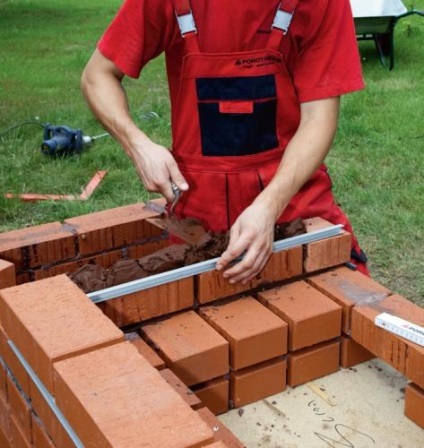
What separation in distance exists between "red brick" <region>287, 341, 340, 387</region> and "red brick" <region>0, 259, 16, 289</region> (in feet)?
2.92

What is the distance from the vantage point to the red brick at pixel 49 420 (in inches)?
65.1

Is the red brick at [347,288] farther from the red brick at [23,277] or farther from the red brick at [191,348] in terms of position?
the red brick at [23,277]

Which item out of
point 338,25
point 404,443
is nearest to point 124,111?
point 338,25

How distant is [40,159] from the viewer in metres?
6.28

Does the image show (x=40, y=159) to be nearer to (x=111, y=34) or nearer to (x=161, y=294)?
(x=111, y=34)

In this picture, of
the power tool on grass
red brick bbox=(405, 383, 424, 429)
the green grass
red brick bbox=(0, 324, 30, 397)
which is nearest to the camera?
red brick bbox=(0, 324, 30, 397)

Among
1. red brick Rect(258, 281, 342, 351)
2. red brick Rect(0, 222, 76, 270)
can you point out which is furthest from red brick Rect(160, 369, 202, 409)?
red brick Rect(0, 222, 76, 270)

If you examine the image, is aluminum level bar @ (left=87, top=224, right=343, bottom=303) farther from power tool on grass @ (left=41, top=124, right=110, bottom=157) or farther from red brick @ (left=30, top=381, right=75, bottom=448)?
power tool on grass @ (left=41, top=124, right=110, bottom=157)

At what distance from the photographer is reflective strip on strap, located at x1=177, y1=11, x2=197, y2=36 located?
2.49m

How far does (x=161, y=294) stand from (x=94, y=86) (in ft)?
3.09

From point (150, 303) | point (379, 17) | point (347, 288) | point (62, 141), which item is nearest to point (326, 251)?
point (347, 288)

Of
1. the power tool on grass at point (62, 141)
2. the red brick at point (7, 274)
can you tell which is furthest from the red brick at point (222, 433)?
the power tool on grass at point (62, 141)

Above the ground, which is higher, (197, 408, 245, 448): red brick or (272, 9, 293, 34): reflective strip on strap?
(272, 9, 293, 34): reflective strip on strap

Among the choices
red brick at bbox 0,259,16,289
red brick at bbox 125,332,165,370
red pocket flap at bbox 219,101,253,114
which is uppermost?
red pocket flap at bbox 219,101,253,114
